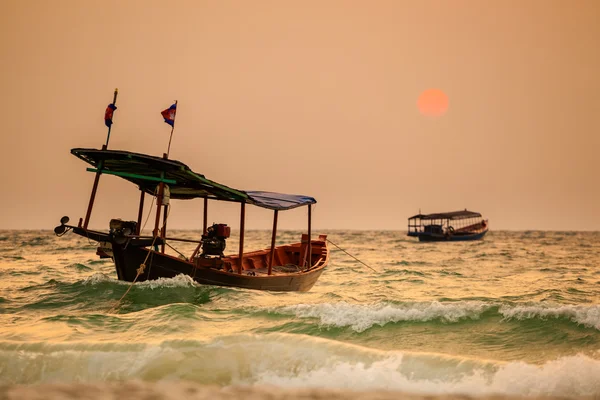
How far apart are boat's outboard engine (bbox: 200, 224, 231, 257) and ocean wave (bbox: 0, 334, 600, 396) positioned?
22.8 ft

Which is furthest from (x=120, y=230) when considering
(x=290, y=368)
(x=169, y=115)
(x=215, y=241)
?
→ (x=290, y=368)

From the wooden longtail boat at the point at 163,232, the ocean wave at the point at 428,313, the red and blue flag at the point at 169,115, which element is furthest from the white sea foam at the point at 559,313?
the red and blue flag at the point at 169,115

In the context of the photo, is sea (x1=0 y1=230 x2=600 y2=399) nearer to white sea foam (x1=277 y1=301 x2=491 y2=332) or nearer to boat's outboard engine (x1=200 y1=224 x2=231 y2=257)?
white sea foam (x1=277 y1=301 x2=491 y2=332)

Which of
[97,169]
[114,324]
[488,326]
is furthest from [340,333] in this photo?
[97,169]

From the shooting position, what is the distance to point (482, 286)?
833 inches

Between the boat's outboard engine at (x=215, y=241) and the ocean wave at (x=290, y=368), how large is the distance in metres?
6.95

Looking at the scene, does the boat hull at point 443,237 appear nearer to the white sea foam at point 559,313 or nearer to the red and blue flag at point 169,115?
the red and blue flag at point 169,115

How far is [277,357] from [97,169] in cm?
866

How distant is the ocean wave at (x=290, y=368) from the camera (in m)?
7.37

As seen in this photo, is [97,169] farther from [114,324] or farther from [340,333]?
[340,333]

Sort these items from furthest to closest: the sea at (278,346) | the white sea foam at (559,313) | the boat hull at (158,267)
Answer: the boat hull at (158,267) < the white sea foam at (559,313) < the sea at (278,346)

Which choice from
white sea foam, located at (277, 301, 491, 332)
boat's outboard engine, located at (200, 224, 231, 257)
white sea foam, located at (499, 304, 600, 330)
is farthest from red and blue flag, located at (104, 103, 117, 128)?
white sea foam, located at (499, 304, 600, 330)

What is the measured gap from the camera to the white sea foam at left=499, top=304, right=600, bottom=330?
1143cm

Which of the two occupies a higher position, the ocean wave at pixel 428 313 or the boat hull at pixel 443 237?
the boat hull at pixel 443 237
